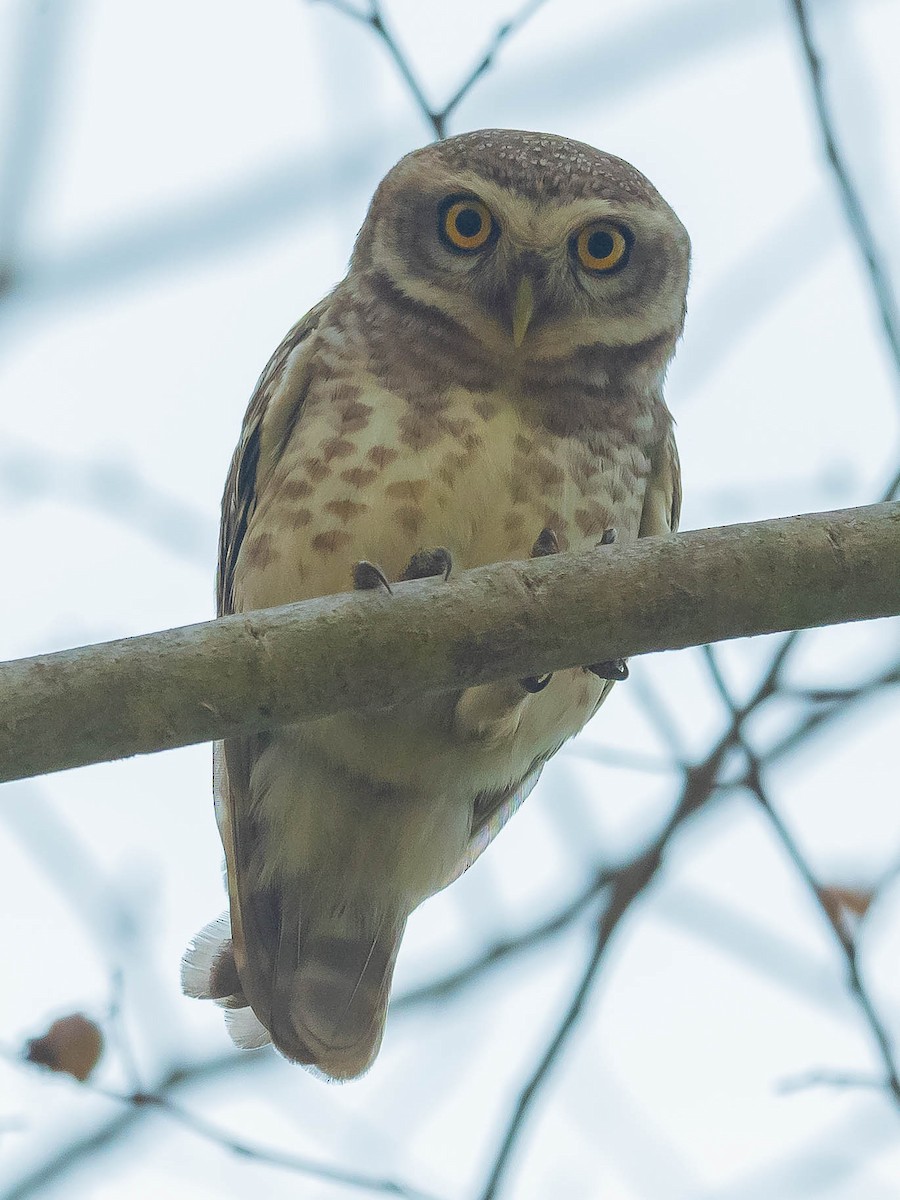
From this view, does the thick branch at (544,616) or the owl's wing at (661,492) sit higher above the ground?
the owl's wing at (661,492)

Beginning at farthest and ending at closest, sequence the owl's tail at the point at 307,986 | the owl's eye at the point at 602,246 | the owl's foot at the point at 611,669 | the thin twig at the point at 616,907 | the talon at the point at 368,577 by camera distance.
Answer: the owl's eye at the point at 602,246
the owl's tail at the point at 307,986
the owl's foot at the point at 611,669
the thin twig at the point at 616,907
the talon at the point at 368,577

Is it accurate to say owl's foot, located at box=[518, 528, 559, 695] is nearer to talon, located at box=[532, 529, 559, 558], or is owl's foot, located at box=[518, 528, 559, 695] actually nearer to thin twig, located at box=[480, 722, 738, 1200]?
talon, located at box=[532, 529, 559, 558]

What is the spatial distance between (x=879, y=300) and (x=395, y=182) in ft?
6.87

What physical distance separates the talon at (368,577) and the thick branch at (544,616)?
5cm

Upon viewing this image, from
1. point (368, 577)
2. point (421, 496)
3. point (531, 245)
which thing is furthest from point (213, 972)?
point (531, 245)

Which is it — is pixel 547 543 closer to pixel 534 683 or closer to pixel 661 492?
pixel 534 683

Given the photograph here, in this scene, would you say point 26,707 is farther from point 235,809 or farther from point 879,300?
point 879,300

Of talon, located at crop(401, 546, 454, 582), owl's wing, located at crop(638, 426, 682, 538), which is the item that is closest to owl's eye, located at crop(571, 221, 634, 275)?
owl's wing, located at crop(638, 426, 682, 538)

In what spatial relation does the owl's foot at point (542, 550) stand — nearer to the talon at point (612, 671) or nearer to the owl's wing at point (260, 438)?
the talon at point (612, 671)

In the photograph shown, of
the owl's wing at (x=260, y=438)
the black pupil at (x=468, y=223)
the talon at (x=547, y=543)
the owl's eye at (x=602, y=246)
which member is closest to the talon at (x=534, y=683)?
Result: the talon at (x=547, y=543)

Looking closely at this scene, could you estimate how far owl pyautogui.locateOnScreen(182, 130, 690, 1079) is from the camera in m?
4.39

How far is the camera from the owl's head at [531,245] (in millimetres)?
4859

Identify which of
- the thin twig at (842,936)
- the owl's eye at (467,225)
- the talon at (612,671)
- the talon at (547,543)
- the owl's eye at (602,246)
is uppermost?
the owl's eye at (467,225)

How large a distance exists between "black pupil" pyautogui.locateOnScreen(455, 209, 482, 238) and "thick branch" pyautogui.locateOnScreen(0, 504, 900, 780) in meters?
2.11
